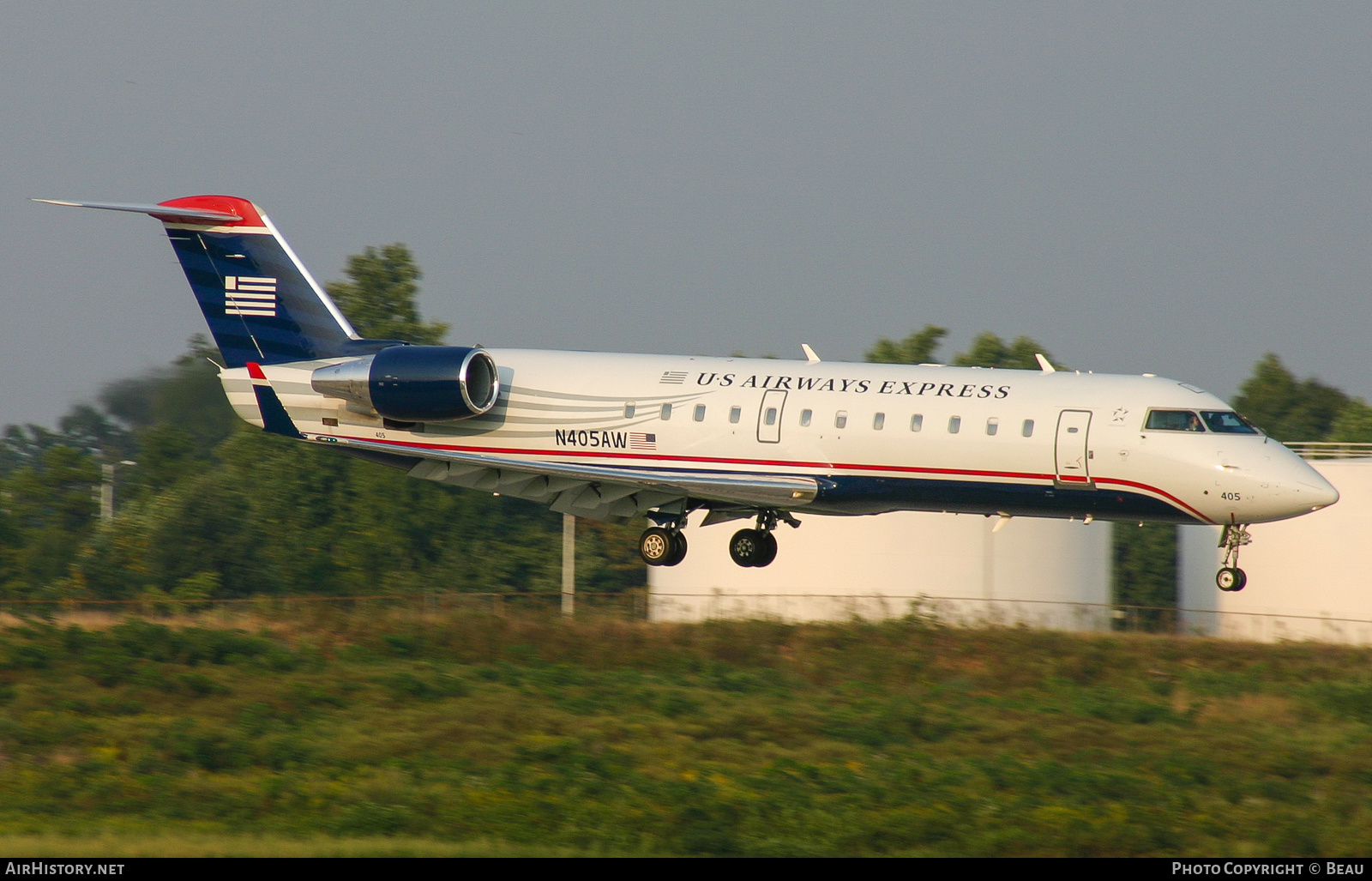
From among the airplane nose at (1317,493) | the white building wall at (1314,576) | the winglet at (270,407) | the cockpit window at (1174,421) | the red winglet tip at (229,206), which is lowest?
the white building wall at (1314,576)

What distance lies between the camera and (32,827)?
58.3 ft

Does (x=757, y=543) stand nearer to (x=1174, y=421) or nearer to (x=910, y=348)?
(x=1174, y=421)

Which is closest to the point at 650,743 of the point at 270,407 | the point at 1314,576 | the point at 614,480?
the point at 614,480

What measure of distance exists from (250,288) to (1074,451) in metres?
16.4

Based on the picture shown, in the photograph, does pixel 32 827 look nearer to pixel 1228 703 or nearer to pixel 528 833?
pixel 528 833

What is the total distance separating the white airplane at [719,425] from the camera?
982 inches

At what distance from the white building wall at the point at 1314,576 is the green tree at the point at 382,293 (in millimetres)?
40623

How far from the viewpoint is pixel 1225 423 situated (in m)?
25.1

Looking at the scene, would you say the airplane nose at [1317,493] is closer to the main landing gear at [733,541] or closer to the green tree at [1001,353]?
the main landing gear at [733,541]

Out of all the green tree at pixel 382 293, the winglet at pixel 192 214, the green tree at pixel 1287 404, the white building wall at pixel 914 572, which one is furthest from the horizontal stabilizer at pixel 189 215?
the green tree at pixel 1287 404

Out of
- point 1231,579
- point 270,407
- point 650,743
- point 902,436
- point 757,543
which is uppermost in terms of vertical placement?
point 270,407

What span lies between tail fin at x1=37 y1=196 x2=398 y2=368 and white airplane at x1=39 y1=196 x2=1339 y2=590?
4cm

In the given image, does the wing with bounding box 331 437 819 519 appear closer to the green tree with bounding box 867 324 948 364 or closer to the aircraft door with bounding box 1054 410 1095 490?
the aircraft door with bounding box 1054 410 1095 490

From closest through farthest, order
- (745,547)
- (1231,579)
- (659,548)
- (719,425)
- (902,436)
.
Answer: (902,436), (1231,579), (719,425), (659,548), (745,547)
